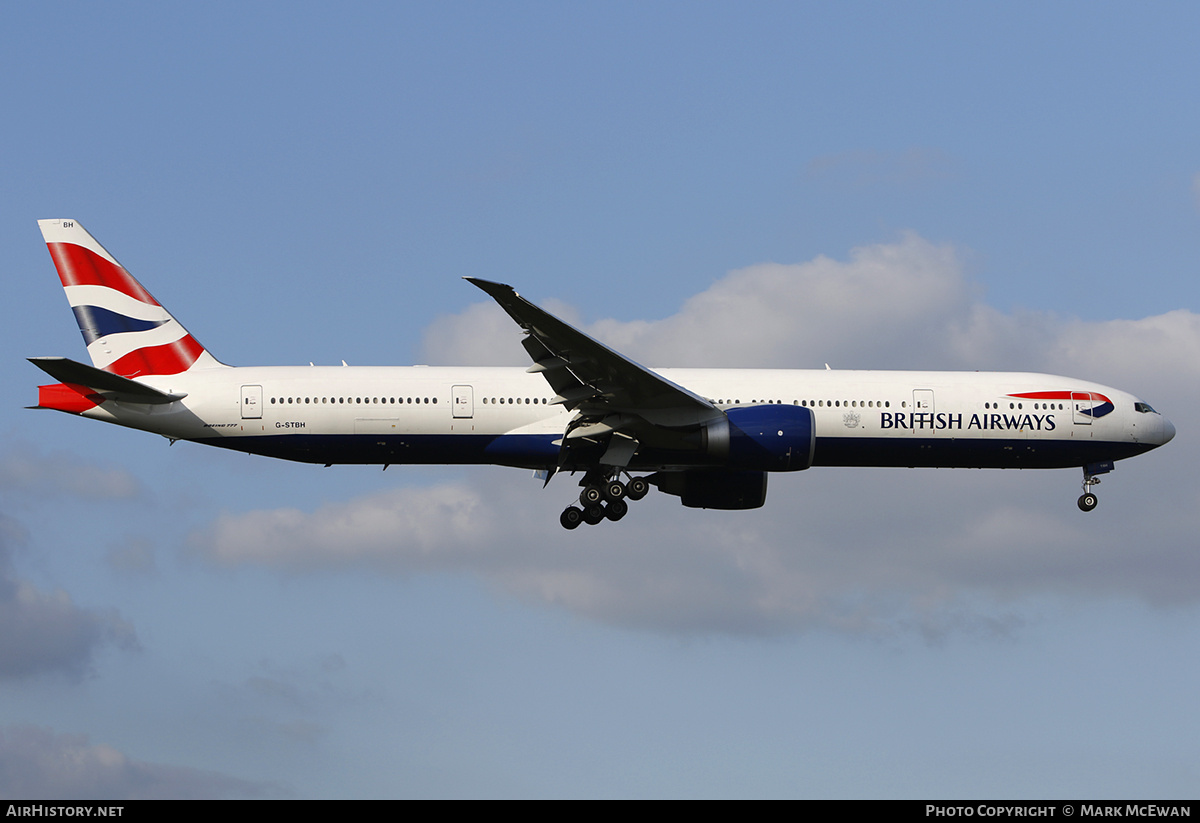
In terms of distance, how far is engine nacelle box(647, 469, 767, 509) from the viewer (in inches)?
1334

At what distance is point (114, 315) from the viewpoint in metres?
32.8

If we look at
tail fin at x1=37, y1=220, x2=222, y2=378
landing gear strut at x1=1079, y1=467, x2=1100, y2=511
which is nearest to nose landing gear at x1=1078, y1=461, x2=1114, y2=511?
landing gear strut at x1=1079, y1=467, x2=1100, y2=511

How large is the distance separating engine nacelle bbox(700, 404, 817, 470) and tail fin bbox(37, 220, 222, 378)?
41.2ft

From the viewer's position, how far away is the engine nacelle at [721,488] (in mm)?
33875

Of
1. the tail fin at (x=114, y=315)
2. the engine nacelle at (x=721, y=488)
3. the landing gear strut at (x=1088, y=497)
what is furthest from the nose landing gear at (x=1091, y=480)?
the tail fin at (x=114, y=315)

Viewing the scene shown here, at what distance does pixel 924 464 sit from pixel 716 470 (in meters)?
5.20

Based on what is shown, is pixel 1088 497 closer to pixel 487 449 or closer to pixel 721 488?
pixel 721 488

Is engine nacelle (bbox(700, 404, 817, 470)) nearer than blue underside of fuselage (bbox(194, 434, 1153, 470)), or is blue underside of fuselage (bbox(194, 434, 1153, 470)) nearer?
engine nacelle (bbox(700, 404, 817, 470))

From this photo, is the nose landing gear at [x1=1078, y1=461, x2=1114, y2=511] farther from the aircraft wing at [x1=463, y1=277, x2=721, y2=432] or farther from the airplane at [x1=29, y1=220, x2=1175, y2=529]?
the aircraft wing at [x1=463, y1=277, x2=721, y2=432]

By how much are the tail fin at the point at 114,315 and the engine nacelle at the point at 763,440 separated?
12.6 meters

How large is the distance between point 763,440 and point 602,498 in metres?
4.53

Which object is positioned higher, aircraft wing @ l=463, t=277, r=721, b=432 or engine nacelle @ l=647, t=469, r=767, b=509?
aircraft wing @ l=463, t=277, r=721, b=432

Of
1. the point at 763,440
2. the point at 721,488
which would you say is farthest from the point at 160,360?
the point at 763,440
